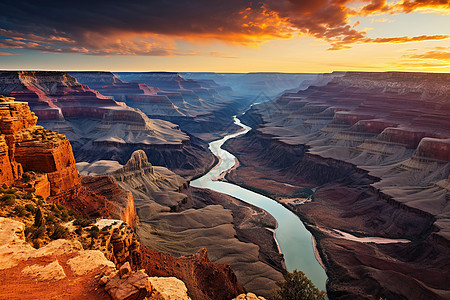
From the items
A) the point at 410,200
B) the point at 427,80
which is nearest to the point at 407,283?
the point at 410,200

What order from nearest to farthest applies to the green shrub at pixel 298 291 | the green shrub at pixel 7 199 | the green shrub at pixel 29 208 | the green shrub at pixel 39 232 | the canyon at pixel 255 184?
the green shrub at pixel 39 232, the green shrub at pixel 7 199, the green shrub at pixel 29 208, the green shrub at pixel 298 291, the canyon at pixel 255 184

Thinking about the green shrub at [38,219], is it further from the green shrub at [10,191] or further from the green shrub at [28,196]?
the green shrub at [10,191]

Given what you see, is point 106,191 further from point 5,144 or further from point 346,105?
point 346,105

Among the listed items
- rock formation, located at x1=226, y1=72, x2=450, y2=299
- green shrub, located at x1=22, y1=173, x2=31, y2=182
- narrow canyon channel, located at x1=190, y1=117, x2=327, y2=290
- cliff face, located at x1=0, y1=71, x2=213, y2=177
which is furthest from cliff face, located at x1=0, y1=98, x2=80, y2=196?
cliff face, located at x1=0, y1=71, x2=213, y2=177

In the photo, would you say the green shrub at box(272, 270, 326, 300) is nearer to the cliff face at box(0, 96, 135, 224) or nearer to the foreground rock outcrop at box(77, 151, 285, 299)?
the foreground rock outcrop at box(77, 151, 285, 299)

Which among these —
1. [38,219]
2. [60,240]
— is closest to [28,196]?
[38,219]

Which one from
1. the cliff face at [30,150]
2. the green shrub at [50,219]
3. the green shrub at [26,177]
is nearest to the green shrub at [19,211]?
the green shrub at [50,219]
